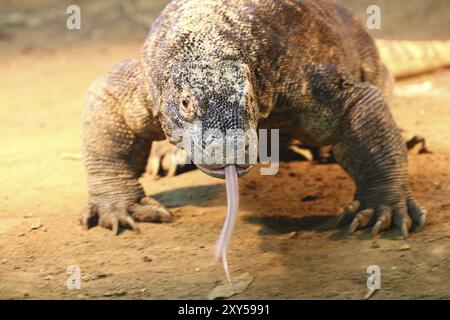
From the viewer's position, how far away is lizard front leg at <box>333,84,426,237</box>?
500 centimetres

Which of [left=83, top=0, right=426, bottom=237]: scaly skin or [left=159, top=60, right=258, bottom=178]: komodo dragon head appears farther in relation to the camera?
[left=83, top=0, right=426, bottom=237]: scaly skin

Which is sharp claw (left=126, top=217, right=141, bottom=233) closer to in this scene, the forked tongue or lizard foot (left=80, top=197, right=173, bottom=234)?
lizard foot (left=80, top=197, right=173, bottom=234)

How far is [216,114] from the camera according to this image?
381cm

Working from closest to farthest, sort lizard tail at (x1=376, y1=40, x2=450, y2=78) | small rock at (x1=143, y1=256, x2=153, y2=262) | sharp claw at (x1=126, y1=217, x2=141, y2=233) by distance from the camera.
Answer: small rock at (x1=143, y1=256, x2=153, y2=262), sharp claw at (x1=126, y1=217, x2=141, y2=233), lizard tail at (x1=376, y1=40, x2=450, y2=78)

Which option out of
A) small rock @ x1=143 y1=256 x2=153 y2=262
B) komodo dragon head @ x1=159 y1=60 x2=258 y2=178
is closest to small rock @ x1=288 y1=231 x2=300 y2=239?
small rock @ x1=143 y1=256 x2=153 y2=262

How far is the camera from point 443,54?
30.3ft

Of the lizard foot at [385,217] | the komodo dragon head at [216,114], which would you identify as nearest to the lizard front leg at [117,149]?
the komodo dragon head at [216,114]

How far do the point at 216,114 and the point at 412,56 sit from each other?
5819mm

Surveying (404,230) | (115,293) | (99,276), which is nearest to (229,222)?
(115,293)

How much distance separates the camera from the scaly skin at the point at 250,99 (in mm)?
4121

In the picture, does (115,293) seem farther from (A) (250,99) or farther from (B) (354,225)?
(B) (354,225)

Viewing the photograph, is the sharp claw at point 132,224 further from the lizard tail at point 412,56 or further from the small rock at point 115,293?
the lizard tail at point 412,56

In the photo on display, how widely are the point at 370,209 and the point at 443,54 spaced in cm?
485
